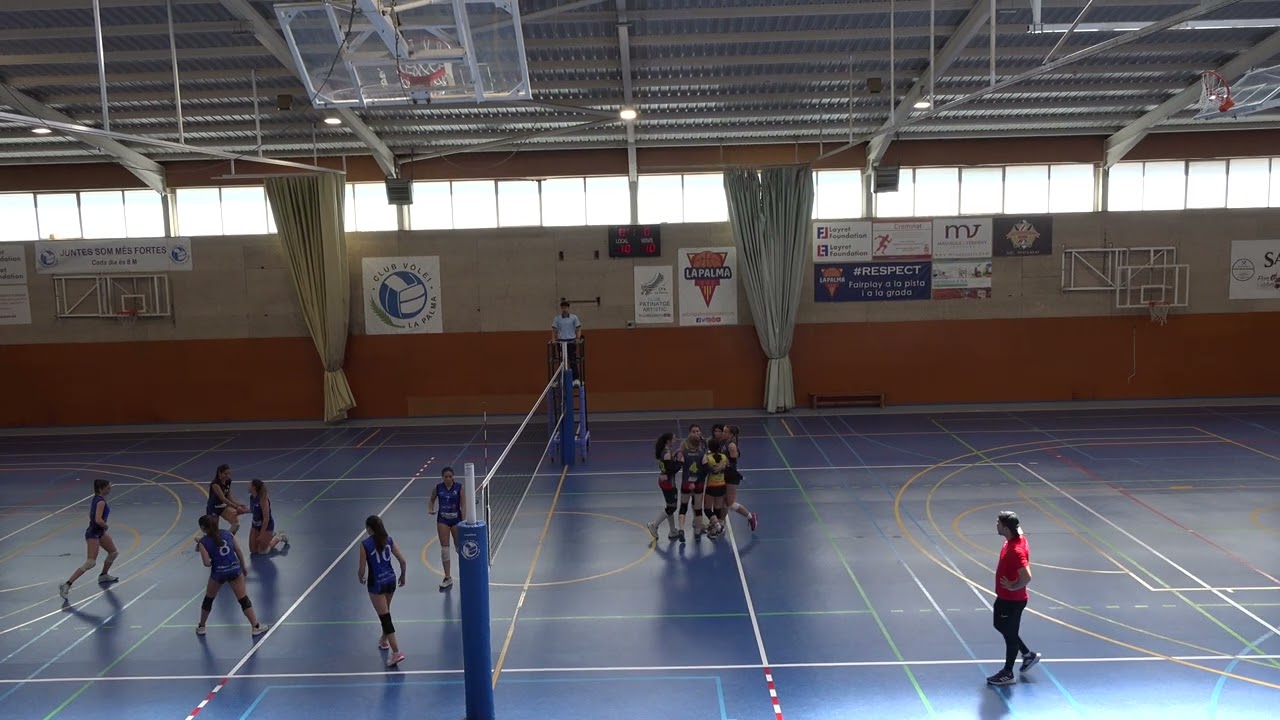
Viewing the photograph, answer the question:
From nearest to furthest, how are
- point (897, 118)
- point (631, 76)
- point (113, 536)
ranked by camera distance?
point (113, 536) → point (631, 76) → point (897, 118)

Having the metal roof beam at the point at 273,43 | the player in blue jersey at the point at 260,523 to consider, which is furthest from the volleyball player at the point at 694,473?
the metal roof beam at the point at 273,43

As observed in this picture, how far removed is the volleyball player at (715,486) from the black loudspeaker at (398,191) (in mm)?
13958

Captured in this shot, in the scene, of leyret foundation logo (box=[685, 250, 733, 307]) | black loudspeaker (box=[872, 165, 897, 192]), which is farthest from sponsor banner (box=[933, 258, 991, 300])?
leyret foundation logo (box=[685, 250, 733, 307])

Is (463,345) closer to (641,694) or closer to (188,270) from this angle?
(188,270)

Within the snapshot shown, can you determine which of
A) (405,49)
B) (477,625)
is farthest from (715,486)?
(405,49)

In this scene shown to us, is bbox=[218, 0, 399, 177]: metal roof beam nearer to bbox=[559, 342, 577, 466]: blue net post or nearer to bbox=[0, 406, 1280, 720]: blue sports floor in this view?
bbox=[559, 342, 577, 466]: blue net post

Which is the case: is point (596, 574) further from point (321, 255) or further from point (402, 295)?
point (321, 255)

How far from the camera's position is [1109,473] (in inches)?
618

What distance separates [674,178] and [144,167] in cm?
1503

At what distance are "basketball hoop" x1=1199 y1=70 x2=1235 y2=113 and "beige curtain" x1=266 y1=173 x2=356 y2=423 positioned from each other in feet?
66.8

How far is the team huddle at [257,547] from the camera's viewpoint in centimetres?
873

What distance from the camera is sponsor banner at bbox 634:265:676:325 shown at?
23.2 meters

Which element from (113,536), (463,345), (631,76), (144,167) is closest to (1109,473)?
(631,76)

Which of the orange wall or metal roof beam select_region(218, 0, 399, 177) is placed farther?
the orange wall
